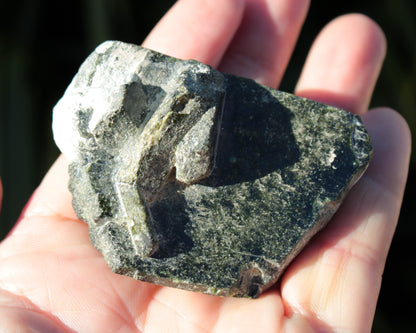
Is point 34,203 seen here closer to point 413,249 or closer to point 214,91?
point 214,91

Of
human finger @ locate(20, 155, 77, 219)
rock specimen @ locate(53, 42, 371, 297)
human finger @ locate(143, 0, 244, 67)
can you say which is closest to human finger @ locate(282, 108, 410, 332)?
rock specimen @ locate(53, 42, 371, 297)

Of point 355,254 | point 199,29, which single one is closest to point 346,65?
point 199,29

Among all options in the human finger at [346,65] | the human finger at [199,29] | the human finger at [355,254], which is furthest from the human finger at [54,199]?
the human finger at [346,65]

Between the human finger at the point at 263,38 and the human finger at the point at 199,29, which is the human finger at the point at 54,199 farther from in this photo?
the human finger at the point at 263,38

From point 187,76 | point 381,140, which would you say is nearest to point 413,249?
point 381,140

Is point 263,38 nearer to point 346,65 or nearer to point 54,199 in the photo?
point 346,65

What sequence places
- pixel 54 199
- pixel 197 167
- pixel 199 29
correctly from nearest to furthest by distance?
pixel 197 167 → pixel 54 199 → pixel 199 29

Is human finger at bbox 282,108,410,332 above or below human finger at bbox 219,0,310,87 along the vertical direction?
below

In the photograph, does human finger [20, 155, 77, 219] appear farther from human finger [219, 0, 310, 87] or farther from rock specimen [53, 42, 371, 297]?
human finger [219, 0, 310, 87]
